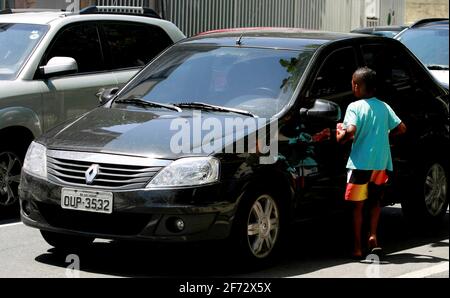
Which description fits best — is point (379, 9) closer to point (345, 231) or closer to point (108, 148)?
point (345, 231)

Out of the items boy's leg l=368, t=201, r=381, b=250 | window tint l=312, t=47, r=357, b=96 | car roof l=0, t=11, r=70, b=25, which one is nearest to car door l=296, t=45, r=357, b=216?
window tint l=312, t=47, r=357, b=96

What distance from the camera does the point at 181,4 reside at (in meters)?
21.6

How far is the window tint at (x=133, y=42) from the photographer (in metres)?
10.9

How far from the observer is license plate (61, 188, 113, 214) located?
7035 millimetres

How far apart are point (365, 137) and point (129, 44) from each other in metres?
4.14

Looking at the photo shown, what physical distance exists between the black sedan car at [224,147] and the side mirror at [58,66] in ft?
4.29

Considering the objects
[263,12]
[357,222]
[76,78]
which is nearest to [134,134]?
[357,222]

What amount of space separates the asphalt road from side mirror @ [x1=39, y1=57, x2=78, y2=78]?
1.59m

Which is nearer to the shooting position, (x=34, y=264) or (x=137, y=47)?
(x=34, y=264)

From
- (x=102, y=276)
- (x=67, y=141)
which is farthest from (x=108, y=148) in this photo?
(x=102, y=276)

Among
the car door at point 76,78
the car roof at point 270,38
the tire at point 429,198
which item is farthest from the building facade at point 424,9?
the car roof at point 270,38

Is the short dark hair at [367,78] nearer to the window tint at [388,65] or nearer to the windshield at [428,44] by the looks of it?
the window tint at [388,65]

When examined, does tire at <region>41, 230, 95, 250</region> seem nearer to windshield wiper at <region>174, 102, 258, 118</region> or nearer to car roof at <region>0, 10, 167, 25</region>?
windshield wiper at <region>174, 102, 258, 118</region>
